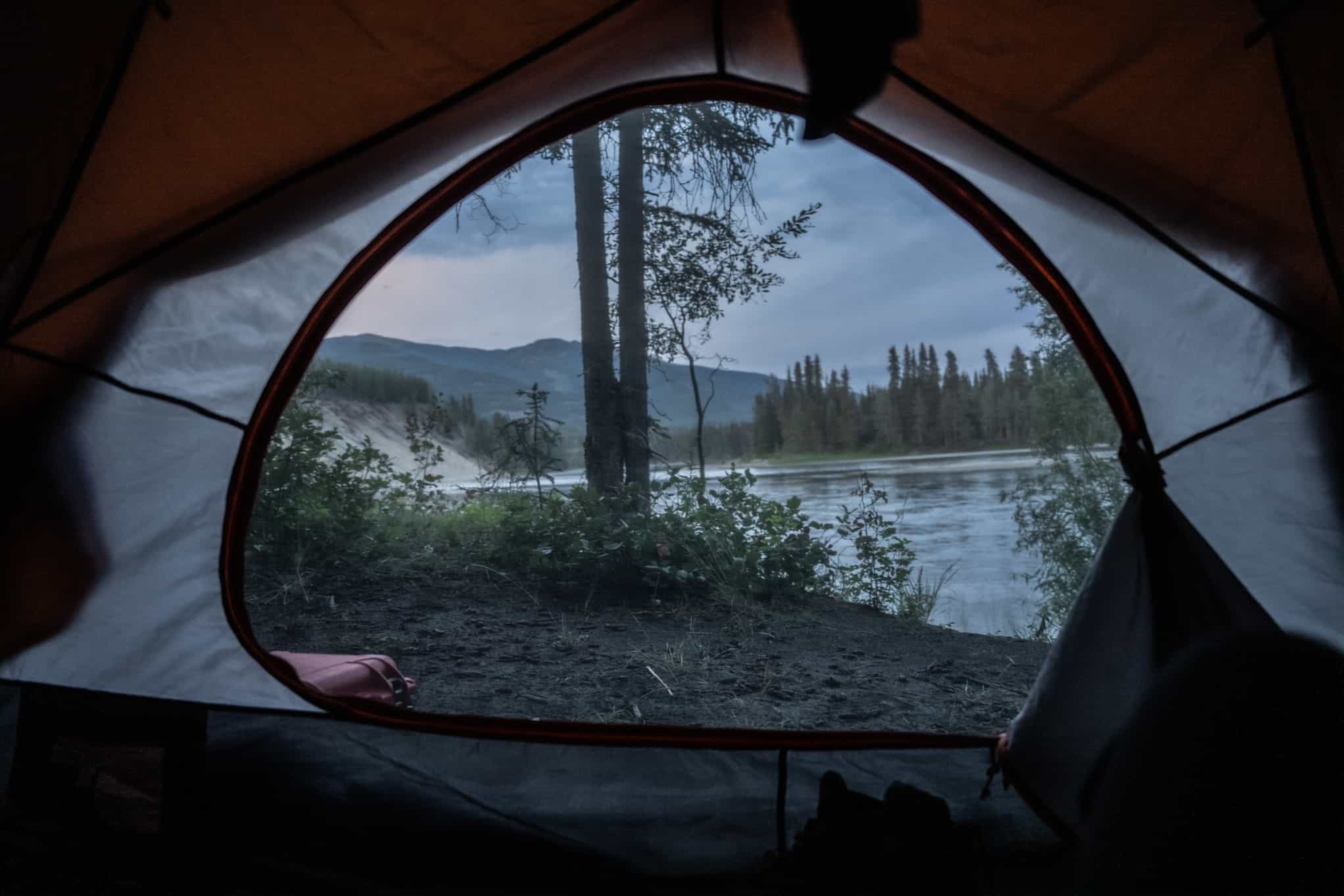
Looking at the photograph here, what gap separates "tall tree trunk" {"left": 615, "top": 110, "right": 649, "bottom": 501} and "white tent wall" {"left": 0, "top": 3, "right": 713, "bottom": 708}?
1.89 meters

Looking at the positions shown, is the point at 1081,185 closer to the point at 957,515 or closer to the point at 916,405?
the point at 916,405

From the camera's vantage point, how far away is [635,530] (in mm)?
3234

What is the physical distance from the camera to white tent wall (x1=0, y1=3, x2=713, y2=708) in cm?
154

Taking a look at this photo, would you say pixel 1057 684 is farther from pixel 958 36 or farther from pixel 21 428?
pixel 21 428

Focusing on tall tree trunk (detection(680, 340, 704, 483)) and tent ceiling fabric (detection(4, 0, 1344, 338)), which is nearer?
tent ceiling fabric (detection(4, 0, 1344, 338))

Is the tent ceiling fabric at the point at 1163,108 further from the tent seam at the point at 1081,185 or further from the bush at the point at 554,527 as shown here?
the bush at the point at 554,527

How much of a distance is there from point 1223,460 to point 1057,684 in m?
0.53

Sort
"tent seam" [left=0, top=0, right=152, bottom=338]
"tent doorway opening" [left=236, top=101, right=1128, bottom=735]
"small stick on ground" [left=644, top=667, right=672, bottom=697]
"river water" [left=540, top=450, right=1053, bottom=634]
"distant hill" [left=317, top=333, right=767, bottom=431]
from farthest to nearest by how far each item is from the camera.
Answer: "distant hill" [left=317, top=333, right=767, bottom=431] < "river water" [left=540, top=450, right=1053, bottom=634] < "tent doorway opening" [left=236, top=101, right=1128, bottom=735] < "small stick on ground" [left=644, top=667, right=672, bottom=697] < "tent seam" [left=0, top=0, right=152, bottom=338]

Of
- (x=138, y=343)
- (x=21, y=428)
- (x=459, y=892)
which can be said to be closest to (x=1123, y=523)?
(x=459, y=892)

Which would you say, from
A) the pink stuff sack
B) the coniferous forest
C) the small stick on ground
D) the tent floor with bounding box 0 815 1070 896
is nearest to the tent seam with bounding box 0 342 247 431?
the pink stuff sack

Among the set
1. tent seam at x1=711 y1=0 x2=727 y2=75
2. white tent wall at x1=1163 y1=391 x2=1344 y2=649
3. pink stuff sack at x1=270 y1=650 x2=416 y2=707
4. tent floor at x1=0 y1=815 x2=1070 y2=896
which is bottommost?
tent floor at x1=0 y1=815 x2=1070 y2=896

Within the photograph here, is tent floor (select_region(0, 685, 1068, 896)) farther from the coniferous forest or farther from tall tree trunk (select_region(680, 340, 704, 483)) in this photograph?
tall tree trunk (select_region(680, 340, 704, 483))

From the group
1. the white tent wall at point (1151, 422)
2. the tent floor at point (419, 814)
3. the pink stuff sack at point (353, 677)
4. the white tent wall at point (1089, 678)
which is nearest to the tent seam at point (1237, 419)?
the white tent wall at point (1151, 422)

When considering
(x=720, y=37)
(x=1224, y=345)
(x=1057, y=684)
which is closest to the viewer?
(x=1057, y=684)
